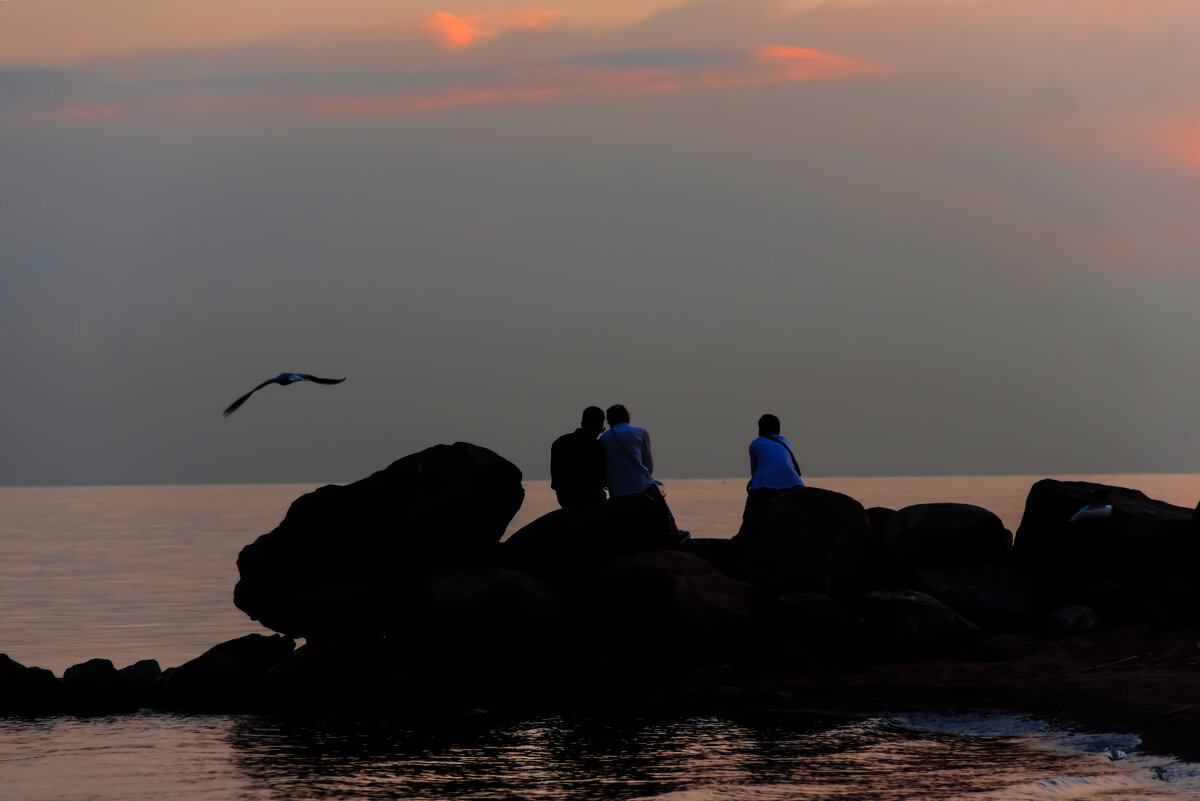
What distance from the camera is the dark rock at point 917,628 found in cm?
1578

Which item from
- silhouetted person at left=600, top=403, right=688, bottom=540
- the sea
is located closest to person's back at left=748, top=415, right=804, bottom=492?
silhouetted person at left=600, top=403, right=688, bottom=540

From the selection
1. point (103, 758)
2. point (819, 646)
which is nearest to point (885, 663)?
point (819, 646)

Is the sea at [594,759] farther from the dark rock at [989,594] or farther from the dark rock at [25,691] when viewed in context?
the dark rock at [989,594]

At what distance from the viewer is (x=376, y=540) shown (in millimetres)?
17062

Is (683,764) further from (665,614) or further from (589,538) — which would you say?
(589,538)

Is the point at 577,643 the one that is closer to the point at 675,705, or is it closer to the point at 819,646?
the point at 675,705

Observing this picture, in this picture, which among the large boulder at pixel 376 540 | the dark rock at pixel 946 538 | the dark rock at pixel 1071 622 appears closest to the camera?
the dark rock at pixel 1071 622

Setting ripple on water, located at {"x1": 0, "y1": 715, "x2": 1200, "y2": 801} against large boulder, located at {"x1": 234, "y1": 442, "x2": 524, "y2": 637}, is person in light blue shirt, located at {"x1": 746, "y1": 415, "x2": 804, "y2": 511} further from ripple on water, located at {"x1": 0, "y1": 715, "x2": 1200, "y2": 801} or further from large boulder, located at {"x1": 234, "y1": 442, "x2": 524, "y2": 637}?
ripple on water, located at {"x1": 0, "y1": 715, "x2": 1200, "y2": 801}

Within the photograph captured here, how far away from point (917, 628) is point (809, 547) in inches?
65.3

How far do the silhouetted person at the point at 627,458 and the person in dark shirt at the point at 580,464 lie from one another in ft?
0.42

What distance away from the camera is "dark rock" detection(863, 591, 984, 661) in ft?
51.8

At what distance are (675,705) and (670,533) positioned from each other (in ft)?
10.5

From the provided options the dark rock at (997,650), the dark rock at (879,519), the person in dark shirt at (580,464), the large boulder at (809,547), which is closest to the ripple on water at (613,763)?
the dark rock at (997,650)

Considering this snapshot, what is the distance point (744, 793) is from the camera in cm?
1084
